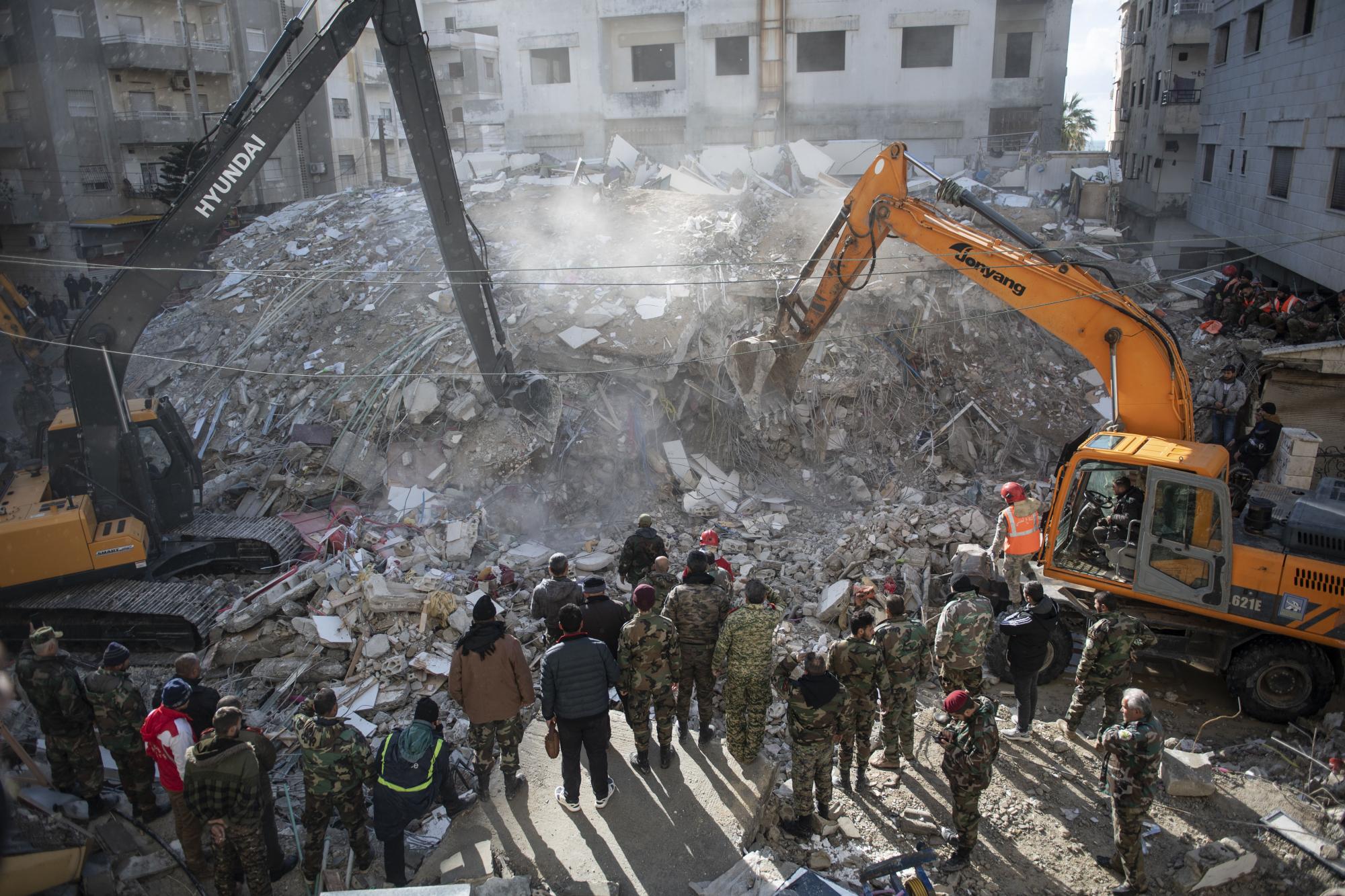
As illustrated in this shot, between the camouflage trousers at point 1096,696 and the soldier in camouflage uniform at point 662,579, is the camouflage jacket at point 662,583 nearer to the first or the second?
the soldier in camouflage uniform at point 662,579

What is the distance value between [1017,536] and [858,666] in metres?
2.79

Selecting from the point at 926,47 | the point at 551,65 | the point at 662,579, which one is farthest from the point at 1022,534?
the point at 551,65

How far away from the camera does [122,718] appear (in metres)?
5.85

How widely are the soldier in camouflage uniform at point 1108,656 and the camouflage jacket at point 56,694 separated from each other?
294 inches

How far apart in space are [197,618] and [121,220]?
22.3 m

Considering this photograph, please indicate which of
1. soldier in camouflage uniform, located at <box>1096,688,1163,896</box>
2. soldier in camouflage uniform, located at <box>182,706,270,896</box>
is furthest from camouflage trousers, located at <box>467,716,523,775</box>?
soldier in camouflage uniform, located at <box>1096,688,1163,896</box>

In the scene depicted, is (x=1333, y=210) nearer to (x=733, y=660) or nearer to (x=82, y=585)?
(x=733, y=660)

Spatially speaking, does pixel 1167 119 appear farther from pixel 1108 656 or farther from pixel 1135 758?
pixel 1135 758

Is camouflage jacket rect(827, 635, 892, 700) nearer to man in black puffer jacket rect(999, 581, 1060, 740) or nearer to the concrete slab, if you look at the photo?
the concrete slab

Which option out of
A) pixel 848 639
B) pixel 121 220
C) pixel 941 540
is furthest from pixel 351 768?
pixel 121 220

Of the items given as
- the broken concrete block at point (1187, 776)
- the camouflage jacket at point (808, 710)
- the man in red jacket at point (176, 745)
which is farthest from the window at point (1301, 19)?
the man in red jacket at point (176, 745)

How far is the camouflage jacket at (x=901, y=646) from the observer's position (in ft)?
20.0

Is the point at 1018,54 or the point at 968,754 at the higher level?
the point at 1018,54

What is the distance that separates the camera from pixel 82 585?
8422 millimetres
